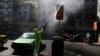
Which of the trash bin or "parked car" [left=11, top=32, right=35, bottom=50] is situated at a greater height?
the trash bin

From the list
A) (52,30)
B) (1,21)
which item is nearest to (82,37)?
(52,30)

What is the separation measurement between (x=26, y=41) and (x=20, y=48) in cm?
72

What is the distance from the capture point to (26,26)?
69.9 metres

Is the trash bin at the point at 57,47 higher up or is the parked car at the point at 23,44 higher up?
the trash bin at the point at 57,47

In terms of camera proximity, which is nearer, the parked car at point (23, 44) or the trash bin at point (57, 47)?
the trash bin at point (57, 47)

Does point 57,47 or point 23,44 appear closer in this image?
point 57,47

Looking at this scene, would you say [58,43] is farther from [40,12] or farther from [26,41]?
[40,12]

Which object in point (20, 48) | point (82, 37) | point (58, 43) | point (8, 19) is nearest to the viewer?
point (58, 43)

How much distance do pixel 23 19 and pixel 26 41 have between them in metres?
49.4

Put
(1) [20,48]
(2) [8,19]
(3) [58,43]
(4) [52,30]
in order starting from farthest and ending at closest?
(2) [8,19]
(4) [52,30]
(1) [20,48]
(3) [58,43]

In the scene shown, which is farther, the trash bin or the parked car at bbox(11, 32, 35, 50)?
the parked car at bbox(11, 32, 35, 50)

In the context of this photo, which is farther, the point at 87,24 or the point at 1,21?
the point at 1,21

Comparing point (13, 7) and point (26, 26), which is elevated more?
point (13, 7)

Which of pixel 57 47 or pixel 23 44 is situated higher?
pixel 57 47
